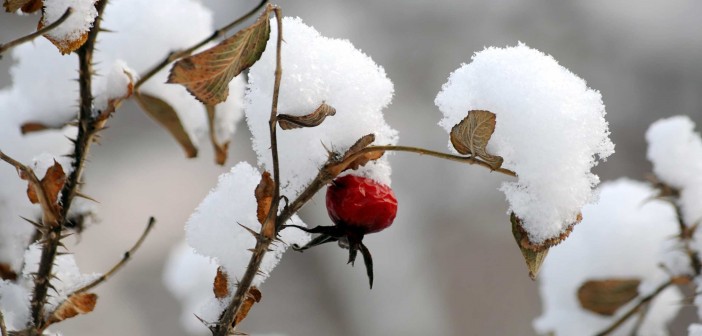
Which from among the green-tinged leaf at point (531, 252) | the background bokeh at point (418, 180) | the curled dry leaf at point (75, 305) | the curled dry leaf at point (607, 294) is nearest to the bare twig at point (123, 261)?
the curled dry leaf at point (75, 305)

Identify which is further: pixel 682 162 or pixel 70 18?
pixel 682 162

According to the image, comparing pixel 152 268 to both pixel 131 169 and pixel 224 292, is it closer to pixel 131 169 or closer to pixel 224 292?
pixel 131 169

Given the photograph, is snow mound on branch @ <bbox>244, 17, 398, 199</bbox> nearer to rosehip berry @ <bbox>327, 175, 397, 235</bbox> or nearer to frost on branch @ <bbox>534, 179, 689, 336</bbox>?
rosehip berry @ <bbox>327, 175, 397, 235</bbox>

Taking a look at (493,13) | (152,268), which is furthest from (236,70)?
(493,13)

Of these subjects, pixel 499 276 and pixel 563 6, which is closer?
pixel 499 276

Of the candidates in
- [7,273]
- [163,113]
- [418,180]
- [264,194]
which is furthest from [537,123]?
[418,180]

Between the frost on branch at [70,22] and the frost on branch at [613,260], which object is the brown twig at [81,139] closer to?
the frost on branch at [70,22]

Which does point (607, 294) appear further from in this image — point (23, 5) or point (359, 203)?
point (23, 5)
